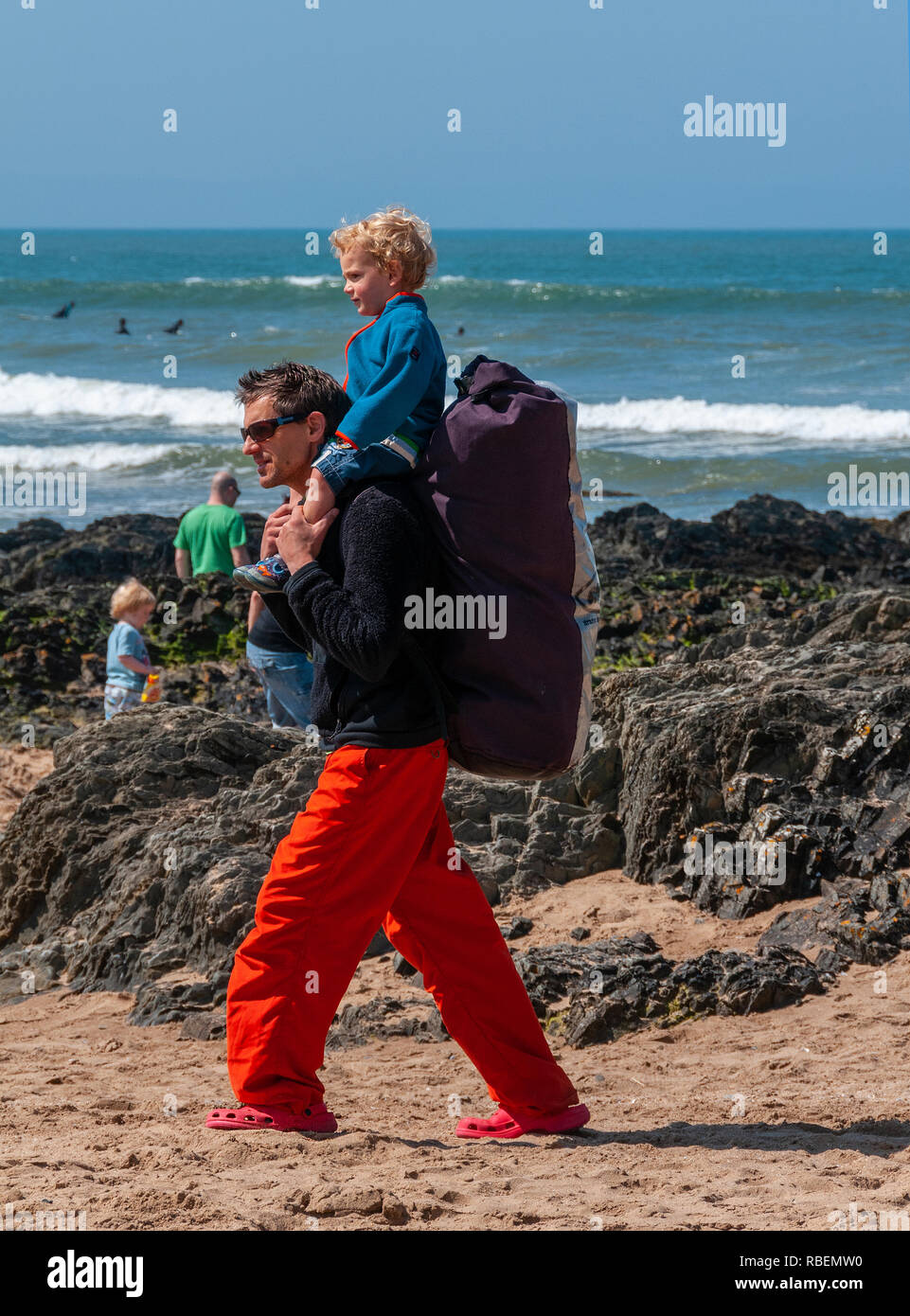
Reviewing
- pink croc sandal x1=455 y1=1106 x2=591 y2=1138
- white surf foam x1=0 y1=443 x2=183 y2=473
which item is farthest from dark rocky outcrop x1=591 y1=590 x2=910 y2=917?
white surf foam x1=0 y1=443 x2=183 y2=473

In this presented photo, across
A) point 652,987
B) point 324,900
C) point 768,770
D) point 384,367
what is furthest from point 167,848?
point 384,367

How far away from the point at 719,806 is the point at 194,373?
30684 mm

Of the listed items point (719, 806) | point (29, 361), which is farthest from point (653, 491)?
point (29, 361)

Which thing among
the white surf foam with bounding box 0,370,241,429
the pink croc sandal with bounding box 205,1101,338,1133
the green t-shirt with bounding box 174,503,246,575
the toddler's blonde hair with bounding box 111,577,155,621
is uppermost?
the white surf foam with bounding box 0,370,241,429

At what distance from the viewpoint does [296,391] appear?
11.8ft

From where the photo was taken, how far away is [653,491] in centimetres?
2109

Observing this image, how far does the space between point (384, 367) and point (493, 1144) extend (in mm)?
2041

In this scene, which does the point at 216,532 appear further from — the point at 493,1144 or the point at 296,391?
the point at 493,1144

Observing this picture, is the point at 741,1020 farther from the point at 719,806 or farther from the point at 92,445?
the point at 92,445

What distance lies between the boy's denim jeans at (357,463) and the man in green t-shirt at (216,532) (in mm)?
6893

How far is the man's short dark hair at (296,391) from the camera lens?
3.59m

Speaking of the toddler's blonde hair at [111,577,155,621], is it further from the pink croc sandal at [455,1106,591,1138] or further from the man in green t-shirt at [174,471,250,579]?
the pink croc sandal at [455,1106,591,1138]

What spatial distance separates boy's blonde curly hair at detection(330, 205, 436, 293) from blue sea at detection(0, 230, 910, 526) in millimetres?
4803

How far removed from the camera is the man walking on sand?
3.34m
